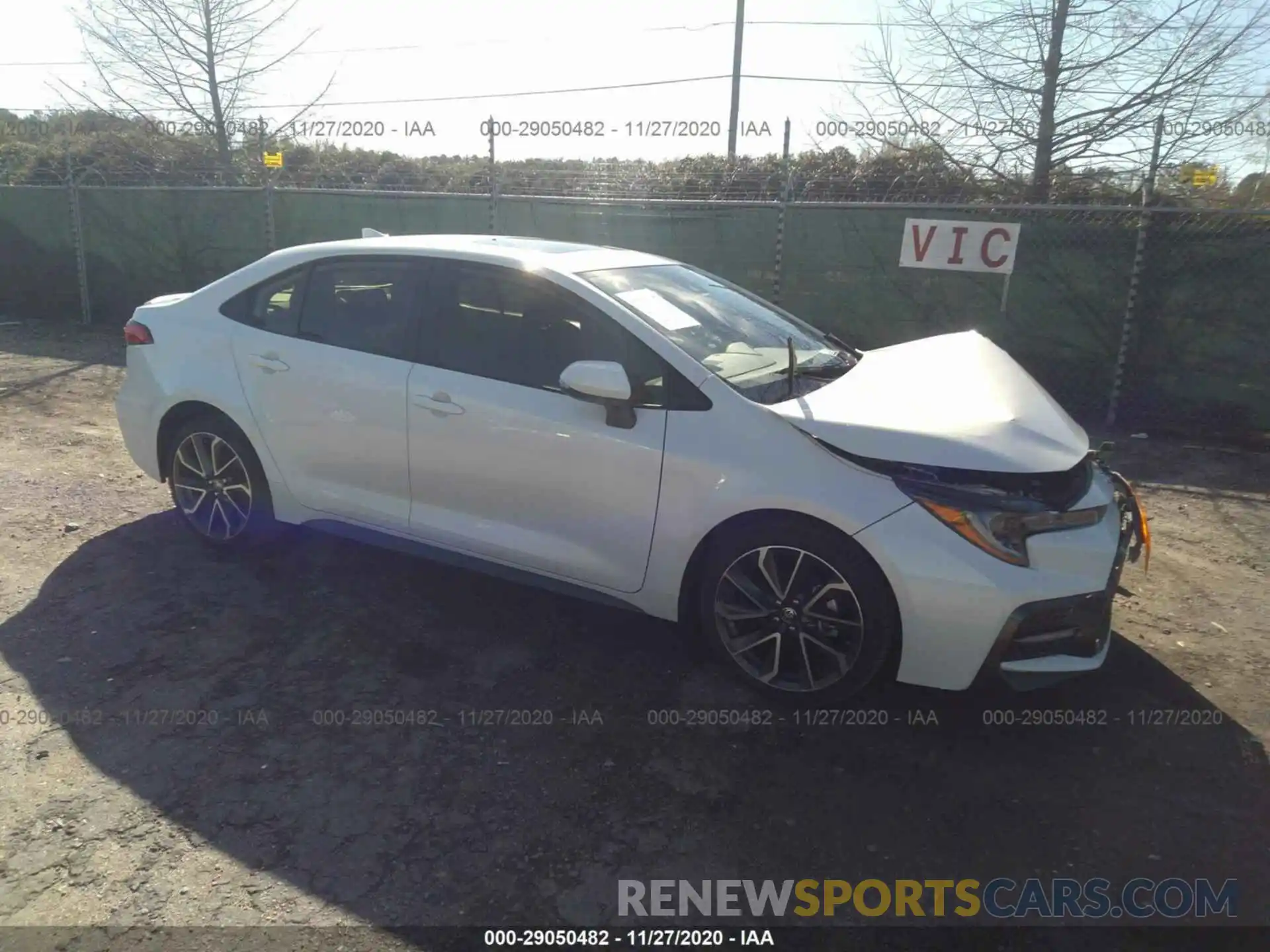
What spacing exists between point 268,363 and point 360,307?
0.55 meters

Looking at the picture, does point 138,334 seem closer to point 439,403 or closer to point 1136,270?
point 439,403

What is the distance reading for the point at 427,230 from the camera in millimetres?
10953

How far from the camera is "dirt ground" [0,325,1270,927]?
2.60m

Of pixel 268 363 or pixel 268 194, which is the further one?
pixel 268 194

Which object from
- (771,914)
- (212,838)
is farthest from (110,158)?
(771,914)

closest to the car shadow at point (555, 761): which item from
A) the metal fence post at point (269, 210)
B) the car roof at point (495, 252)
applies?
the car roof at point (495, 252)

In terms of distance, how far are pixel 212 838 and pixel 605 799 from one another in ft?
3.81

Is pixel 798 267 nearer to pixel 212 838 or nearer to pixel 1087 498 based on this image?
pixel 1087 498

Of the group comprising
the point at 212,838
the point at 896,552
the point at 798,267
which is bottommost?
the point at 212,838

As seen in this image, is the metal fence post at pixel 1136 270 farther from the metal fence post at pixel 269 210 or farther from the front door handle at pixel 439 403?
the metal fence post at pixel 269 210

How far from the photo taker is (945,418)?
3.29m

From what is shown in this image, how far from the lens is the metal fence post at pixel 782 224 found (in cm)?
821

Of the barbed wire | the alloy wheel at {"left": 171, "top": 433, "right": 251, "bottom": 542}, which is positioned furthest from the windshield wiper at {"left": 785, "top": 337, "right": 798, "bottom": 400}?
the barbed wire
